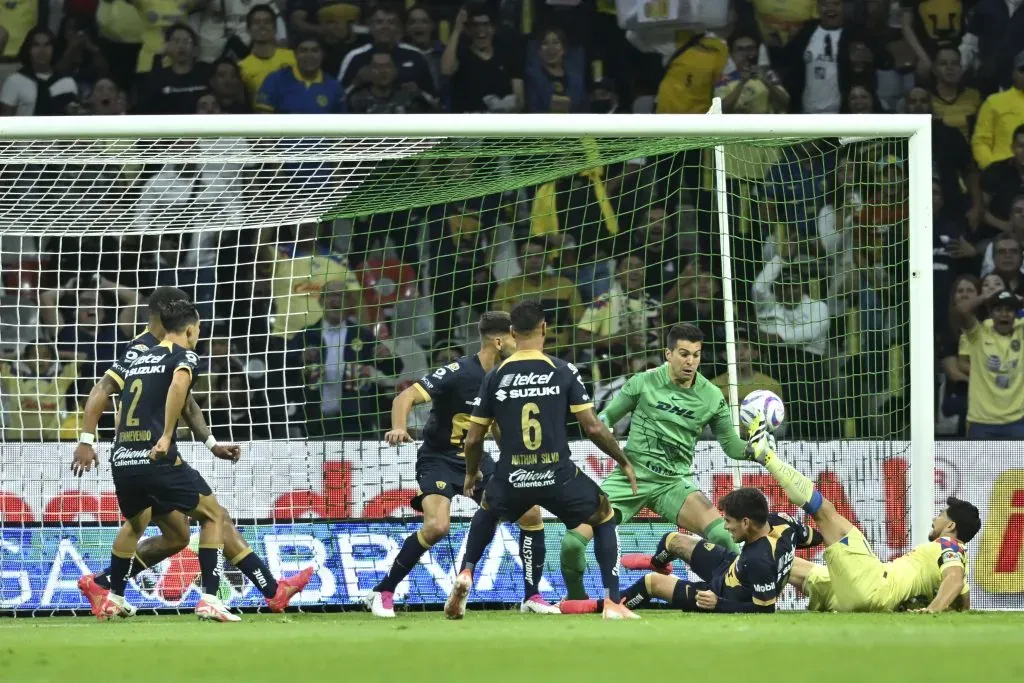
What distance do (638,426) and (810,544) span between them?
131 cm

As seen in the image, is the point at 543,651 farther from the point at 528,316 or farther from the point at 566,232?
the point at 566,232

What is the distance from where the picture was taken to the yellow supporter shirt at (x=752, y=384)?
11.4m

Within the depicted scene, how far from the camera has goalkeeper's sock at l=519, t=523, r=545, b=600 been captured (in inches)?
377

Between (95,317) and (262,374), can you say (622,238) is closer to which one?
(262,374)

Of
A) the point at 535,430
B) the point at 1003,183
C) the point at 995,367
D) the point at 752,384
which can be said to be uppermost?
the point at 1003,183

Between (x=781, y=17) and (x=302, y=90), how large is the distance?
14.8 feet

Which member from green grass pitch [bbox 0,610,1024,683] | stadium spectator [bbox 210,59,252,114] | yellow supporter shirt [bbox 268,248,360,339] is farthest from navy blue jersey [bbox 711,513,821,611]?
stadium spectator [bbox 210,59,252,114]

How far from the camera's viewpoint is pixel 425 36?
14.2 meters

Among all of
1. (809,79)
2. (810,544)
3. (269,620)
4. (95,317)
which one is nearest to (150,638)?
(269,620)

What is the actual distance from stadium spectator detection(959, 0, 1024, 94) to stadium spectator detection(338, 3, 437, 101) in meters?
4.97

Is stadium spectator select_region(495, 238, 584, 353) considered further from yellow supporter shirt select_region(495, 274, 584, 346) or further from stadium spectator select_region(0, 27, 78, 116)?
stadium spectator select_region(0, 27, 78, 116)

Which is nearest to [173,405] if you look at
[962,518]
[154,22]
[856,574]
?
[856,574]

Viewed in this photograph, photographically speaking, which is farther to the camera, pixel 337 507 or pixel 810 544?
pixel 337 507

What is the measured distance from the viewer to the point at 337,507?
36.7 feet
